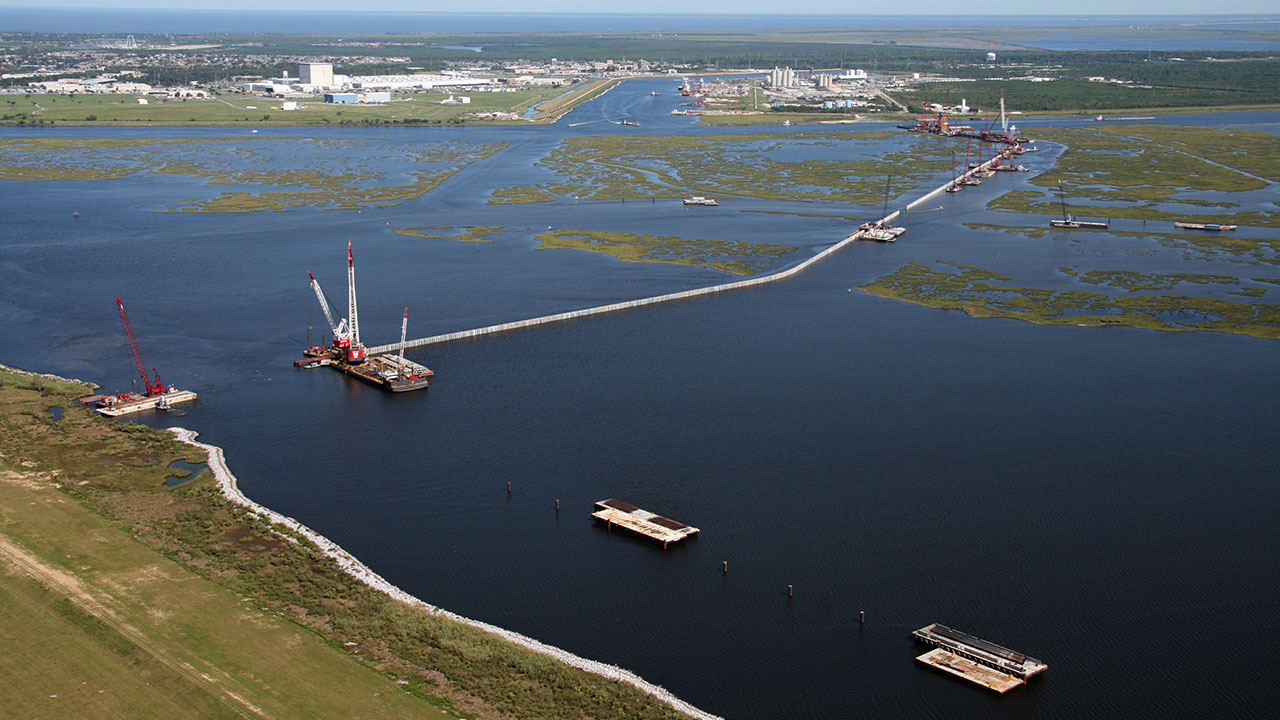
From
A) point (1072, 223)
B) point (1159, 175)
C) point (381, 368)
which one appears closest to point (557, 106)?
point (1159, 175)

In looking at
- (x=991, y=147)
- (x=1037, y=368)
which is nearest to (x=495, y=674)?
(x=1037, y=368)

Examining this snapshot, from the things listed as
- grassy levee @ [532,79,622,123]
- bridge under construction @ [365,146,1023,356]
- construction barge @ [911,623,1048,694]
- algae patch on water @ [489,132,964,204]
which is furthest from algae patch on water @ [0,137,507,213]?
construction barge @ [911,623,1048,694]

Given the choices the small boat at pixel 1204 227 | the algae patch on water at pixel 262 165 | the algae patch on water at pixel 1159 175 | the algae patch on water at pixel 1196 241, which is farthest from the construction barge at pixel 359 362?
the algae patch on water at pixel 1159 175

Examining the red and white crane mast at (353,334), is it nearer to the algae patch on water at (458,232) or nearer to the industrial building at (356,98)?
the algae patch on water at (458,232)

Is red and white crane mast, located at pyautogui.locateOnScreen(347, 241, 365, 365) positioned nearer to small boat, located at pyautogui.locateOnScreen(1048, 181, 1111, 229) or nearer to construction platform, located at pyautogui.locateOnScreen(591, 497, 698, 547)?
construction platform, located at pyautogui.locateOnScreen(591, 497, 698, 547)

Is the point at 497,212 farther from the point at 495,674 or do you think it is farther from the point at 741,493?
the point at 495,674

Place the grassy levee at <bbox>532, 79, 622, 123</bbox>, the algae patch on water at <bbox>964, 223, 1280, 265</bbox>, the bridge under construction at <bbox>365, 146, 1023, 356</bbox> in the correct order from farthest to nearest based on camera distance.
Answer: the grassy levee at <bbox>532, 79, 622, 123</bbox> → the algae patch on water at <bbox>964, 223, 1280, 265</bbox> → the bridge under construction at <bbox>365, 146, 1023, 356</bbox>
